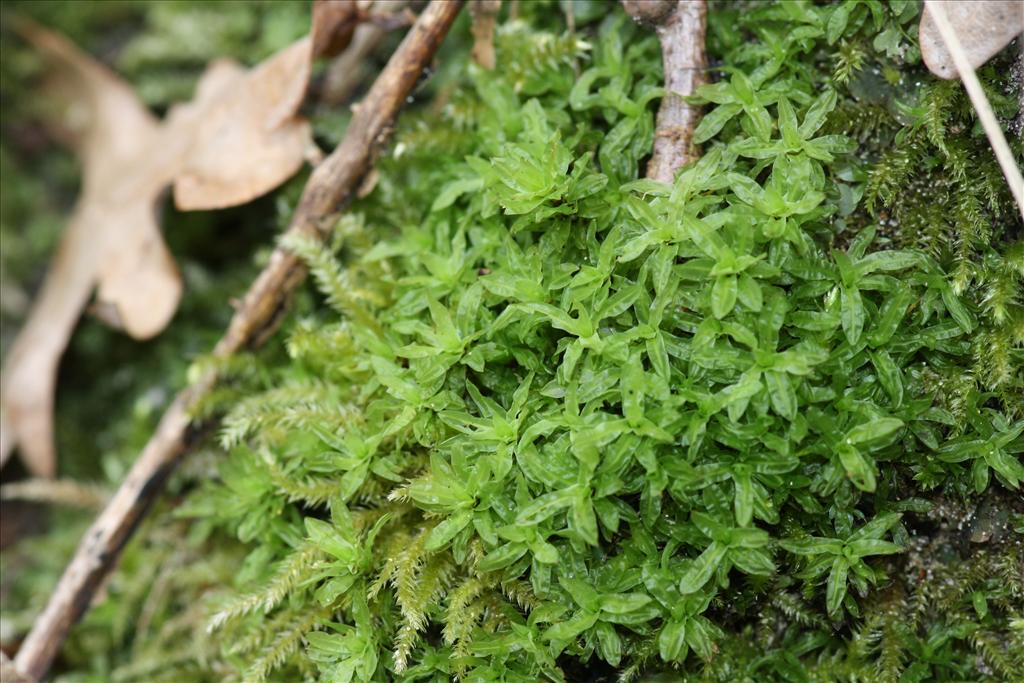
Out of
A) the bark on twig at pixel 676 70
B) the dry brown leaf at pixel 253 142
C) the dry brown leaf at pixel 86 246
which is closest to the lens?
the bark on twig at pixel 676 70

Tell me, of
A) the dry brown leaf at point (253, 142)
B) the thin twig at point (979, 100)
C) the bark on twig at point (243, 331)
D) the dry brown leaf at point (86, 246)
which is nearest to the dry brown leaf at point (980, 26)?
the thin twig at point (979, 100)

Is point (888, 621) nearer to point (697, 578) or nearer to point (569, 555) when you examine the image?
point (697, 578)

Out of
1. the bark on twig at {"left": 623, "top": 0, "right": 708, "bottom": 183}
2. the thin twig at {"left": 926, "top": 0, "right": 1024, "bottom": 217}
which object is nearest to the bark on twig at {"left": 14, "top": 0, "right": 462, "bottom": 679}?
the bark on twig at {"left": 623, "top": 0, "right": 708, "bottom": 183}

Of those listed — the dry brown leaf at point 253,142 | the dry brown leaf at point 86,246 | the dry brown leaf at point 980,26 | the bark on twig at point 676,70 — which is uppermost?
the dry brown leaf at point 980,26

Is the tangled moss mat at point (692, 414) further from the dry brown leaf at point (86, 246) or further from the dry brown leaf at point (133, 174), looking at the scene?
the dry brown leaf at point (86, 246)

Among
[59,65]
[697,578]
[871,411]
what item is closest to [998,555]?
[871,411]

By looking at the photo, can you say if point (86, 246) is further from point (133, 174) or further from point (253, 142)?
point (253, 142)

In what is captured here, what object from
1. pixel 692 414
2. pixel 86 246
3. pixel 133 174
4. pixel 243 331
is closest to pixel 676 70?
pixel 692 414
